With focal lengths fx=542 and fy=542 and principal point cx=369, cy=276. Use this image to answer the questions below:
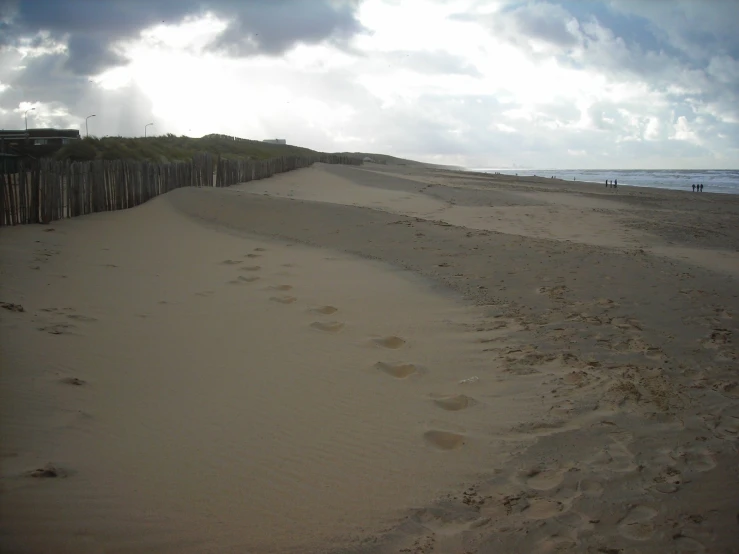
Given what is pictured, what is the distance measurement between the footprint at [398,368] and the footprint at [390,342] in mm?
377

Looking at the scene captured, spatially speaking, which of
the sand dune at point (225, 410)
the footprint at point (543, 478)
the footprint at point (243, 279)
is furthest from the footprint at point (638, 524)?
the footprint at point (243, 279)

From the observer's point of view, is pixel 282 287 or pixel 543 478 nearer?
pixel 543 478

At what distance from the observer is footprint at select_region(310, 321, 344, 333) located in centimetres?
475

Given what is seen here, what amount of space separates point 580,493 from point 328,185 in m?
19.7

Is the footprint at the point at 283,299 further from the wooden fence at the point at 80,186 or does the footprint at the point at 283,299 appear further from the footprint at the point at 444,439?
the wooden fence at the point at 80,186

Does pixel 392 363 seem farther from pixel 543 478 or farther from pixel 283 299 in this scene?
pixel 283 299

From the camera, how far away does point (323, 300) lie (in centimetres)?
562

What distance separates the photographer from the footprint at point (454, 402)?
341 centimetres

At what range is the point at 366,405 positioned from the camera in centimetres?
338

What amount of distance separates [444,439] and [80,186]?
8.78 m

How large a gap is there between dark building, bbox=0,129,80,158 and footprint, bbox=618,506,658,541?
2677cm

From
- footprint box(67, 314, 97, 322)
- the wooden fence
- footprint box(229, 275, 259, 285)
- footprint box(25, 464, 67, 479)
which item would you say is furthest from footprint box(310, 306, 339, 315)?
the wooden fence

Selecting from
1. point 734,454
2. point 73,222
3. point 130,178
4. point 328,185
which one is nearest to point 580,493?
point 734,454

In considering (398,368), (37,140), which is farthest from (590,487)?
(37,140)
